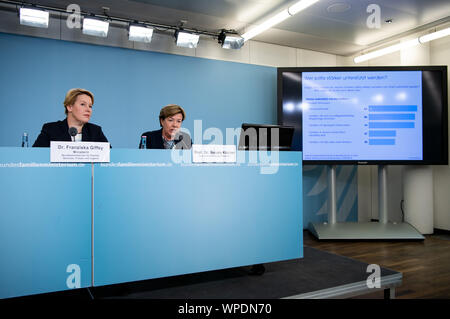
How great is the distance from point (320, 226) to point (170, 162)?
3.39m

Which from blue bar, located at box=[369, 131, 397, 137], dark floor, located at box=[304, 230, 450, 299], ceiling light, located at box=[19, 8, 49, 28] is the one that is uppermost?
ceiling light, located at box=[19, 8, 49, 28]

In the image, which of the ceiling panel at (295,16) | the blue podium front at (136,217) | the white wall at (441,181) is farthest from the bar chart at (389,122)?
the blue podium front at (136,217)

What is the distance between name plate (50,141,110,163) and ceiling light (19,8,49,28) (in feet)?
8.21

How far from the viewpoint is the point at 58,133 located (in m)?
2.42

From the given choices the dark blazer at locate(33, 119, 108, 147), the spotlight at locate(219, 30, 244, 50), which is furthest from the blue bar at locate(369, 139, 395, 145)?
the dark blazer at locate(33, 119, 108, 147)

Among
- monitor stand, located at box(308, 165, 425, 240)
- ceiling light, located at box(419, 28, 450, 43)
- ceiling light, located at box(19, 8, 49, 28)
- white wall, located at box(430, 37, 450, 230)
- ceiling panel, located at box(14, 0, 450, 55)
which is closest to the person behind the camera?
ceiling light, located at box(19, 8, 49, 28)

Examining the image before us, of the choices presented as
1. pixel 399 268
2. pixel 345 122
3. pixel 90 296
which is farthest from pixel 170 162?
pixel 345 122

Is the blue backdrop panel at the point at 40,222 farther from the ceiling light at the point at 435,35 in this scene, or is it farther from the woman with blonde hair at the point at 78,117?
the ceiling light at the point at 435,35

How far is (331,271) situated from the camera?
7.18 ft

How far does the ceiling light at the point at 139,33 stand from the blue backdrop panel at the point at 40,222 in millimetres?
2692

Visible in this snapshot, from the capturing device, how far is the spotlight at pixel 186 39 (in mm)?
4109

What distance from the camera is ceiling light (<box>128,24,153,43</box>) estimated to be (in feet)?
12.7

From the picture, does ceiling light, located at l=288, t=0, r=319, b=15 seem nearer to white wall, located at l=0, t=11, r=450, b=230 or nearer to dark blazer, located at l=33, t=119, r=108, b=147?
white wall, located at l=0, t=11, r=450, b=230

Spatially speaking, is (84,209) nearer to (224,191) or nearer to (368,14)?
(224,191)
